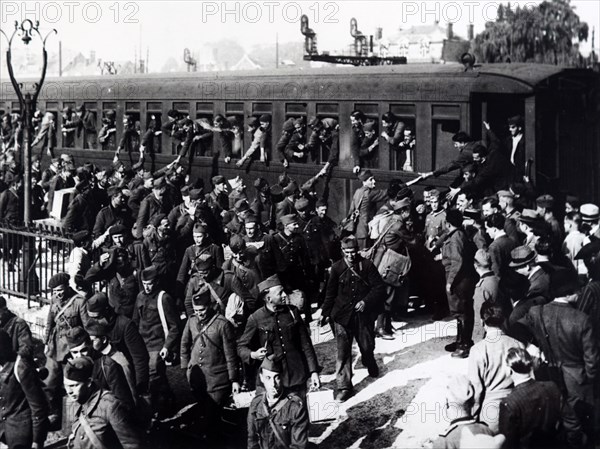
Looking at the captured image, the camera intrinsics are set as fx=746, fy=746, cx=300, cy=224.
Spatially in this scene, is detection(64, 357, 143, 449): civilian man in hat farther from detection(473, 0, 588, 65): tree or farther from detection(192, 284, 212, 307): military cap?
detection(473, 0, 588, 65): tree

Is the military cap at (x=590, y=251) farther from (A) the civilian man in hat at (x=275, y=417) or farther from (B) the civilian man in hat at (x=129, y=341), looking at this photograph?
(B) the civilian man in hat at (x=129, y=341)

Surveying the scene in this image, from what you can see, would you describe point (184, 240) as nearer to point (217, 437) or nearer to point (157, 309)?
point (157, 309)

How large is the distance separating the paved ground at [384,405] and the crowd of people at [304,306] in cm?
23

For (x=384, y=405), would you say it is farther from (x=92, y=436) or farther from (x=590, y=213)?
(x=590, y=213)

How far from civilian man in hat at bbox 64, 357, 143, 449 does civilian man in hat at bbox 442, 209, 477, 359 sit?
153 inches

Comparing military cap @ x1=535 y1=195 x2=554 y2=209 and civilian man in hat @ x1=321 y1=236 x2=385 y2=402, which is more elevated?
military cap @ x1=535 y1=195 x2=554 y2=209

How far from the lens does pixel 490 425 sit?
17.7 ft

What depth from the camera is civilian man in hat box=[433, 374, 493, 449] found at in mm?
5184

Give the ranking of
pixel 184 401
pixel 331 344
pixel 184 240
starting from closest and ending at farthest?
Answer: pixel 184 401 < pixel 331 344 < pixel 184 240

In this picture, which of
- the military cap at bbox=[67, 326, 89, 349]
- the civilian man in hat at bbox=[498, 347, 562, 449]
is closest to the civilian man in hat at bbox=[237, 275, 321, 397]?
the military cap at bbox=[67, 326, 89, 349]

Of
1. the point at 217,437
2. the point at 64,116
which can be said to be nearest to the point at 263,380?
the point at 217,437

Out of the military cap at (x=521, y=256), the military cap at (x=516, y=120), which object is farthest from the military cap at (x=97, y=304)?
the military cap at (x=516, y=120)

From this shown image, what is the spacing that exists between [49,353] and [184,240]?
2.77m

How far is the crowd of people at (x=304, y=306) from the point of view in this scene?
17.9 feet
